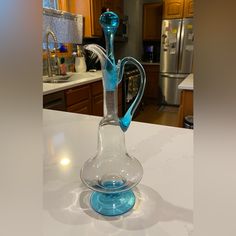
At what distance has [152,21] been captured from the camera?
4.95 m

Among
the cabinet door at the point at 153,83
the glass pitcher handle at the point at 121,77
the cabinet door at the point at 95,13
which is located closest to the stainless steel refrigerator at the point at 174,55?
the cabinet door at the point at 153,83

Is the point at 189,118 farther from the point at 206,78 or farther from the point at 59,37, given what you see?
the point at 59,37

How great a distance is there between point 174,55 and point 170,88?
632mm

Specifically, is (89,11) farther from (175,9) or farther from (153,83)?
(153,83)

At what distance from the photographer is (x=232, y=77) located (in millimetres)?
235

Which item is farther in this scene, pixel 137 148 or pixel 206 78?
pixel 137 148

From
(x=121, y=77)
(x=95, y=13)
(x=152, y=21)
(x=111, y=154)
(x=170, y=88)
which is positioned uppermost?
(x=152, y=21)

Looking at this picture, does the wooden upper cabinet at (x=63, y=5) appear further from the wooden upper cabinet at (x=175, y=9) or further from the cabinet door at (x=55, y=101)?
the wooden upper cabinet at (x=175, y=9)

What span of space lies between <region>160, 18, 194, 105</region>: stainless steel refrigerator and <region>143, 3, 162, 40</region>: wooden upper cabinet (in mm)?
553

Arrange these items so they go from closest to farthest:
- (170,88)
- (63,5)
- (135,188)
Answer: (135,188) < (63,5) < (170,88)

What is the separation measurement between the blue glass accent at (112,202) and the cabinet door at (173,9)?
4362mm

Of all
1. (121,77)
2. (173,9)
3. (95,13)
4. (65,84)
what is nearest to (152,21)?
(173,9)

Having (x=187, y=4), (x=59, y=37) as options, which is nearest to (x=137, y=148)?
(x=59, y=37)

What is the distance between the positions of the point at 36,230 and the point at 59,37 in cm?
302
